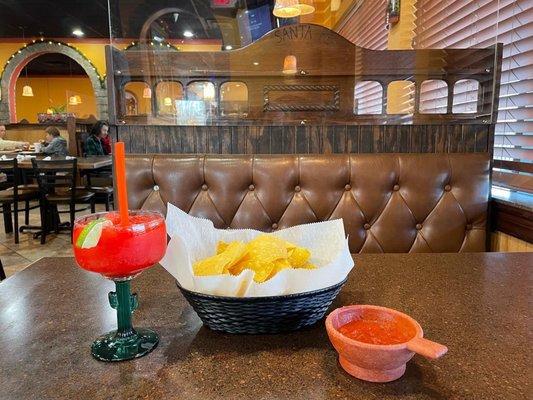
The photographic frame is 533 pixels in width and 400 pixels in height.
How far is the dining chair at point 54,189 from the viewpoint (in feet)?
14.0

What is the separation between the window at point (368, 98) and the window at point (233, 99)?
52cm

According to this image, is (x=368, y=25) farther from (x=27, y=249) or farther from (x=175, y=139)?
(x=27, y=249)

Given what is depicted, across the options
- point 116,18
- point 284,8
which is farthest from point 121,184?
point 284,8

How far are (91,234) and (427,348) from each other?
19.5 inches

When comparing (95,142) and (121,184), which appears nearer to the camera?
(121,184)

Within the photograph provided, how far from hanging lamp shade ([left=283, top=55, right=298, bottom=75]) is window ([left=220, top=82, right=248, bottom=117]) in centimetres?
20

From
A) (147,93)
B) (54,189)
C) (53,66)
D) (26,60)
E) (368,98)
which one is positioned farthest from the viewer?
(53,66)

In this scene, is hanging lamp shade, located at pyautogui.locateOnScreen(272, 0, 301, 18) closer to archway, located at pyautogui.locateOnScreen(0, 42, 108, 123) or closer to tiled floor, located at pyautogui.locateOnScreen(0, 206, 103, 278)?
tiled floor, located at pyautogui.locateOnScreen(0, 206, 103, 278)

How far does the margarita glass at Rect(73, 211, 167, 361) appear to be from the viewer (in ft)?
1.96

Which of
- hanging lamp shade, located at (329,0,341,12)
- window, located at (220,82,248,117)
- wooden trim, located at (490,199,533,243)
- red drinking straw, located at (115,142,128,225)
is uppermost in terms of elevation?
hanging lamp shade, located at (329,0,341,12)

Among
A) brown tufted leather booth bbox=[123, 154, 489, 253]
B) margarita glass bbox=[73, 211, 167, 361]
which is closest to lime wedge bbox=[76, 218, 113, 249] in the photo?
margarita glass bbox=[73, 211, 167, 361]

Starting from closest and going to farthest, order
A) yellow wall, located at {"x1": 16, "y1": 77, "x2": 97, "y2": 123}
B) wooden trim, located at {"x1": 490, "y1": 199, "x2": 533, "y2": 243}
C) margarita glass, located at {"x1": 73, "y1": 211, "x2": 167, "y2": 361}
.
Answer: margarita glass, located at {"x1": 73, "y1": 211, "x2": 167, "y2": 361}
wooden trim, located at {"x1": 490, "y1": 199, "x2": 533, "y2": 243}
yellow wall, located at {"x1": 16, "y1": 77, "x2": 97, "y2": 123}

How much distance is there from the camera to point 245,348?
0.65 metres

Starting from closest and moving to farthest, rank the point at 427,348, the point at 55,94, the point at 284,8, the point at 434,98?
1. the point at 427,348
2. the point at 434,98
3. the point at 284,8
4. the point at 55,94
